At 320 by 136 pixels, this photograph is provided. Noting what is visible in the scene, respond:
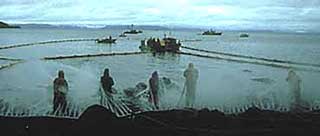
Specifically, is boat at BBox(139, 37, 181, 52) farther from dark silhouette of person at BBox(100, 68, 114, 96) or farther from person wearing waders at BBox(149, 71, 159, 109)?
dark silhouette of person at BBox(100, 68, 114, 96)

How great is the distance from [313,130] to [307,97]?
4.48 meters

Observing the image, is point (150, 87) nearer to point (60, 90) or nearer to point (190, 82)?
point (190, 82)

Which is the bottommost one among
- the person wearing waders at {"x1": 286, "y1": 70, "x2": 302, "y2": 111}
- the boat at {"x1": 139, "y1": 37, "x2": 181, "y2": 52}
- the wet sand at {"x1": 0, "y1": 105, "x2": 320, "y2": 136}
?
the boat at {"x1": 139, "y1": 37, "x2": 181, "y2": 52}

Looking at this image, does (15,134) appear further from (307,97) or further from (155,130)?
(307,97)

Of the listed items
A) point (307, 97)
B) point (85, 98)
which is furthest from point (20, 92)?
point (307, 97)

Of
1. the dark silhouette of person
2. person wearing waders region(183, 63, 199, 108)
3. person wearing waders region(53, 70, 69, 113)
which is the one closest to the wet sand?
person wearing waders region(53, 70, 69, 113)

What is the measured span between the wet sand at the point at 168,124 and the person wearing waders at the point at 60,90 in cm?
226

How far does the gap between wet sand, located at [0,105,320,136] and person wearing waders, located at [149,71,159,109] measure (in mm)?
3241

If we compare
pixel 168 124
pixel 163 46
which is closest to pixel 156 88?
pixel 168 124

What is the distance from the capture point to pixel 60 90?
7797 millimetres

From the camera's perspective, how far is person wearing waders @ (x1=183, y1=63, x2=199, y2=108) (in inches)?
344

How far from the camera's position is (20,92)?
12.3 meters

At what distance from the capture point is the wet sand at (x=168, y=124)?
482cm

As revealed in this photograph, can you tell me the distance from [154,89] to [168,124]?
151 inches
